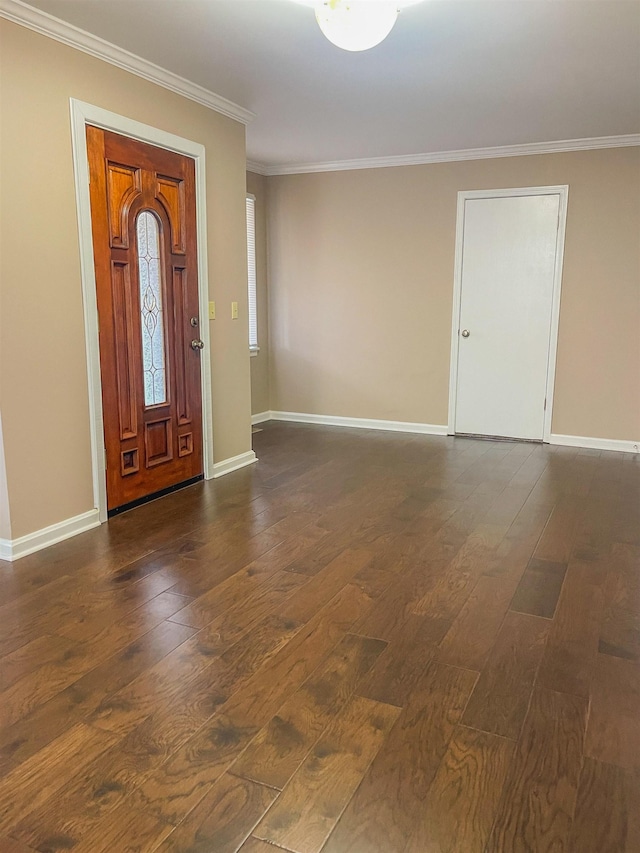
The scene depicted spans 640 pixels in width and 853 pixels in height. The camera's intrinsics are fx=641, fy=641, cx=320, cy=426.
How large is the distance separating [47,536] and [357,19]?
8.79 ft

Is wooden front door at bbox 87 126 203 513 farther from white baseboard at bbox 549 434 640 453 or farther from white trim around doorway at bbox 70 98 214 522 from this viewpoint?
white baseboard at bbox 549 434 640 453

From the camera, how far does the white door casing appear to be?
5.30 m

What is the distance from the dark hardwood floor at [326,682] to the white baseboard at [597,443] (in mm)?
1672

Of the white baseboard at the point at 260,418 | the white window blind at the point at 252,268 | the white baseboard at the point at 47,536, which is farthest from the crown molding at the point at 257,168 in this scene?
the white baseboard at the point at 47,536

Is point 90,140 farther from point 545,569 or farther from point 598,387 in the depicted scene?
point 598,387

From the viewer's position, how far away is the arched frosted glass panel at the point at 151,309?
12.0 ft

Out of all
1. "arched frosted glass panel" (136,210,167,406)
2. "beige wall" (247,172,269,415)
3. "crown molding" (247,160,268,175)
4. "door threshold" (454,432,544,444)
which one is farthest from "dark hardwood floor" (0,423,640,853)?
"crown molding" (247,160,268,175)

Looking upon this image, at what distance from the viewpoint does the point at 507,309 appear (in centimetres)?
550

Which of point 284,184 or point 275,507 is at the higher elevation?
point 284,184

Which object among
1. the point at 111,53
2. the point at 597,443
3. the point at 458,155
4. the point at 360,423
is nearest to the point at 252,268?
the point at 360,423

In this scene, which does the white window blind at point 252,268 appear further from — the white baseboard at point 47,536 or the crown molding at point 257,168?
the white baseboard at point 47,536

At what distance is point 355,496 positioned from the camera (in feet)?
13.2

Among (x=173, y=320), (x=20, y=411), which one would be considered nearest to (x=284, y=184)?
(x=173, y=320)

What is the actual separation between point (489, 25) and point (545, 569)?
2519mm
